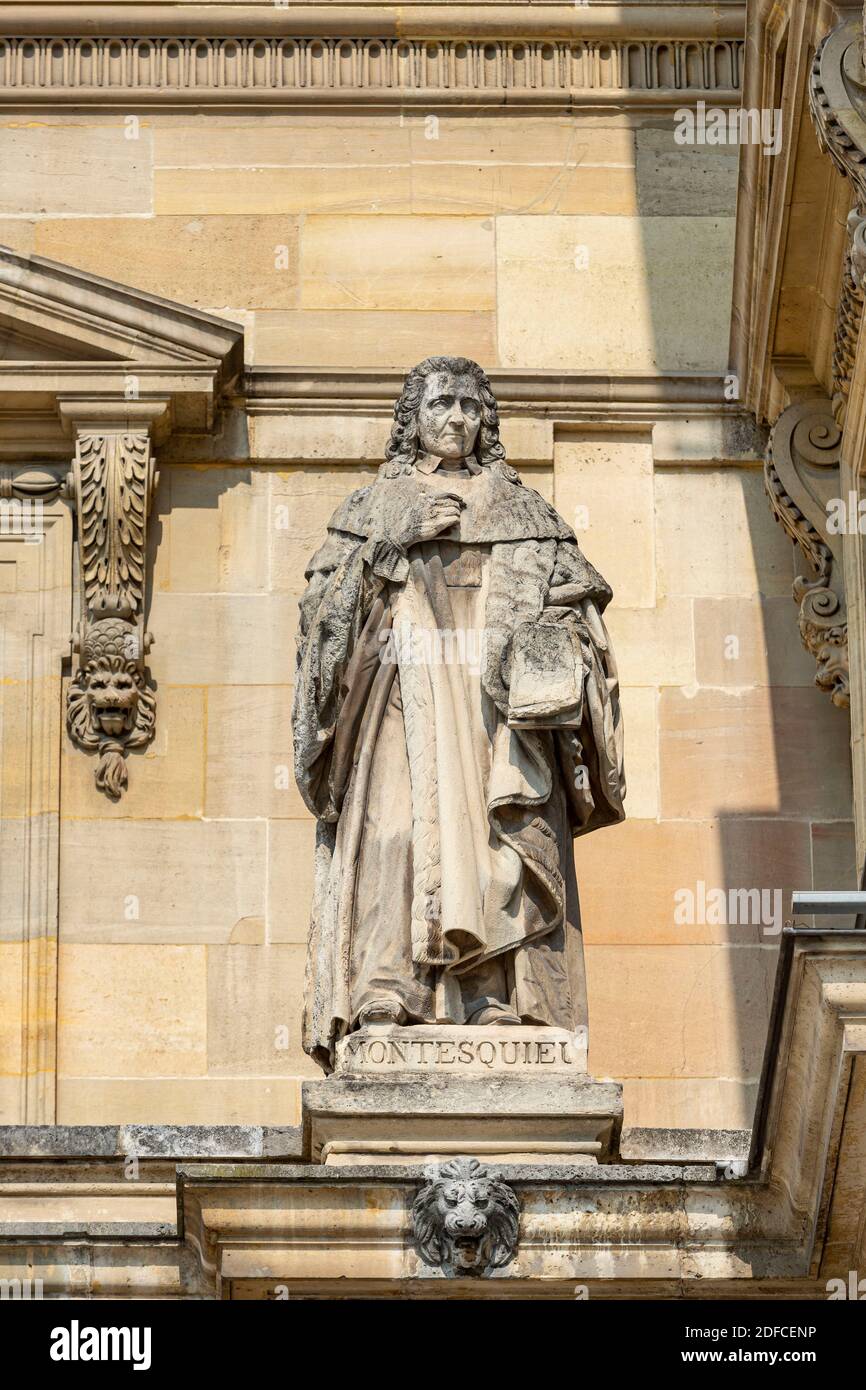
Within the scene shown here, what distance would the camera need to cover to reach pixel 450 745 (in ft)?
47.5

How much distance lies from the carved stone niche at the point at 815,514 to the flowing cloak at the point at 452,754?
8.63 feet

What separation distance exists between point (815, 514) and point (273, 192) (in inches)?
101

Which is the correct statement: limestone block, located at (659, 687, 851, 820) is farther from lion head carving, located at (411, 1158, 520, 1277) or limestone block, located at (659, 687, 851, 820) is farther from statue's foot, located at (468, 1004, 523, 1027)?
lion head carving, located at (411, 1158, 520, 1277)

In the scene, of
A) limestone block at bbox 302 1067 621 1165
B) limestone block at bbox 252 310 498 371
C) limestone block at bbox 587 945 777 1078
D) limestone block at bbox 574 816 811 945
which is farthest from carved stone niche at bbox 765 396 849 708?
limestone block at bbox 302 1067 621 1165

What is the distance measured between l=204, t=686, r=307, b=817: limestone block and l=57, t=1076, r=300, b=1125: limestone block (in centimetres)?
107

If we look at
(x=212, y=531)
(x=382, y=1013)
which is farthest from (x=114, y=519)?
(x=382, y=1013)

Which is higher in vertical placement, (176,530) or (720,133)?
(720,133)

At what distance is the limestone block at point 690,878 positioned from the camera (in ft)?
56.2

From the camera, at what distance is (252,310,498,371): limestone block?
59.3 feet

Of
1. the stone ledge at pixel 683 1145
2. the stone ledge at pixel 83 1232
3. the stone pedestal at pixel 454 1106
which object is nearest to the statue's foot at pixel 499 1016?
the stone pedestal at pixel 454 1106

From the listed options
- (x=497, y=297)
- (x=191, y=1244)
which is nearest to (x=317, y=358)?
(x=497, y=297)
